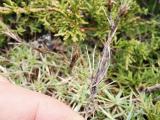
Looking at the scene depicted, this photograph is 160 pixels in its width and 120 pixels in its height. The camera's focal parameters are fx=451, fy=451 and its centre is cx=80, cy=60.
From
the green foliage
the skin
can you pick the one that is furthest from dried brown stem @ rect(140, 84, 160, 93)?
the skin

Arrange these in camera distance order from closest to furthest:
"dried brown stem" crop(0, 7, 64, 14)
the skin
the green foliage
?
the skin → the green foliage → "dried brown stem" crop(0, 7, 64, 14)

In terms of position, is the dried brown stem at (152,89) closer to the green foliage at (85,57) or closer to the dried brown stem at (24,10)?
the green foliage at (85,57)

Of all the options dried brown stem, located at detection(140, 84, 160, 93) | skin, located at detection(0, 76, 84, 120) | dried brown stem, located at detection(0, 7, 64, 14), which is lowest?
dried brown stem, located at detection(140, 84, 160, 93)

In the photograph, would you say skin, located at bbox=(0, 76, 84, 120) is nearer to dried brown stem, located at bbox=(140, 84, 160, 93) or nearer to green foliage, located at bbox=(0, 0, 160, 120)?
green foliage, located at bbox=(0, 0, 160, 120)

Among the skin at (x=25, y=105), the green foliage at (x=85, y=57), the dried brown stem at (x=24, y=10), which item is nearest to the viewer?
the skin at (x=25, y=105)

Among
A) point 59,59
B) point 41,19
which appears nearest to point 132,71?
point 59,59

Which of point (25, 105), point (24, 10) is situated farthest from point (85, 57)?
point (25, 105)

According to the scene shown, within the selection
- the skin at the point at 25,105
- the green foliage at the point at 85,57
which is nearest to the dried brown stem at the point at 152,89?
the green foliage at the point at 85,57

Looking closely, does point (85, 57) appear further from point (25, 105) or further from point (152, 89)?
point (25, 105)
